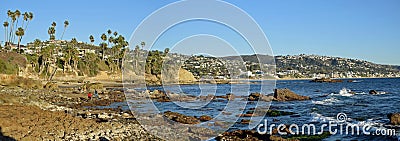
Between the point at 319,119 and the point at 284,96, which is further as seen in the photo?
the point at 284,96

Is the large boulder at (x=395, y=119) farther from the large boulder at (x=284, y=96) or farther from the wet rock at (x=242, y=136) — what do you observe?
the large boulder at (x=284, y=96)

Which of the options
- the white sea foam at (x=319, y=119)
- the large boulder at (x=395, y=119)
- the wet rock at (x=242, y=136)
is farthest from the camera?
the white sea foam at (x=319, y=119)

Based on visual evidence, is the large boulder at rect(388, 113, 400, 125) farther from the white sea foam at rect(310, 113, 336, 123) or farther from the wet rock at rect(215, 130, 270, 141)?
the wet rock at rect(215, 130, 270, 141)

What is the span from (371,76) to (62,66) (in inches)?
6242

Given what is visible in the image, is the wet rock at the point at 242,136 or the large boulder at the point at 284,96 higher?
the large boulder at the point at 284,96

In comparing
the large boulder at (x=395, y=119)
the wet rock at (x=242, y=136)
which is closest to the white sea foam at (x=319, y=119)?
the large boulder at (x=395, y=119)

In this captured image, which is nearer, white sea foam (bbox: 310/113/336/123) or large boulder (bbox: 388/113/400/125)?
large boulder (bbox: 388/113/400/125)

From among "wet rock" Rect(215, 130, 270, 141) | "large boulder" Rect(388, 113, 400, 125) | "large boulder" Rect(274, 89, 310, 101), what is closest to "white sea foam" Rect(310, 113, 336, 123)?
"large boulder" Rect(388, 113, 400, 125)

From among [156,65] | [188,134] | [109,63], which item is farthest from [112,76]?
[188,134]

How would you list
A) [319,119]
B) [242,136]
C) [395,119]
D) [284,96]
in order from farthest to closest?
[284,96], [319,119], [395,119], [242,136]

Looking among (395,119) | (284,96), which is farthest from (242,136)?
(284,96)

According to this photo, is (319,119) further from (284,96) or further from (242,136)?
(284,96)

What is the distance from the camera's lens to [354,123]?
2166 centimetres

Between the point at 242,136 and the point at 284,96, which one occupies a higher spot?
the point at 284,96
